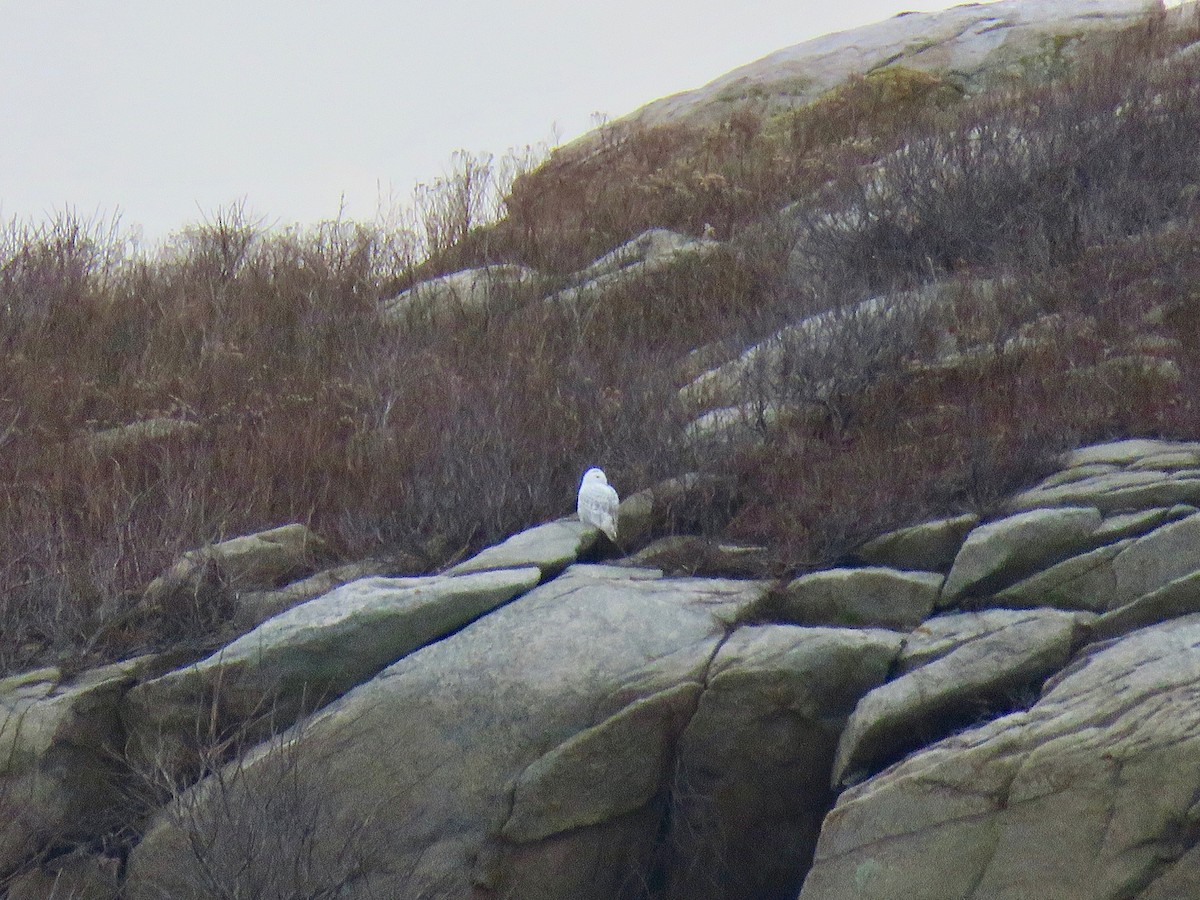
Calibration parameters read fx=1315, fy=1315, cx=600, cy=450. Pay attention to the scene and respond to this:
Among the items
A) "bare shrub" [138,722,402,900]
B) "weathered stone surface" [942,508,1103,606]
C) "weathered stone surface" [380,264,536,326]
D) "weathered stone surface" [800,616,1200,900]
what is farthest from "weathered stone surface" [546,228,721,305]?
"weathered stone surface" [800,616,1200,900]

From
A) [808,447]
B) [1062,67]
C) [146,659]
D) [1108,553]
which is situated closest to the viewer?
[1108,553]

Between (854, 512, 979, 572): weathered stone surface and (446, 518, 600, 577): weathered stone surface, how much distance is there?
1.18m

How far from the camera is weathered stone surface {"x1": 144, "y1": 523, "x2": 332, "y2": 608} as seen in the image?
5.50 meters

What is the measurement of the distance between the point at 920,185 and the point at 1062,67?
4815 mm

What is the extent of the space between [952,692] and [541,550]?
1882mm

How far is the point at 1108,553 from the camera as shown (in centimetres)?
472

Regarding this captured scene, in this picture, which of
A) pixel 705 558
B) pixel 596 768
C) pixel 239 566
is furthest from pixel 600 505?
pixel 239 566

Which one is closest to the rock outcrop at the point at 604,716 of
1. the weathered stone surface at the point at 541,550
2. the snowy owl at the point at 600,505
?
the weathered stone surface at the point at 541,550

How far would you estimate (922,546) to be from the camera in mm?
5219

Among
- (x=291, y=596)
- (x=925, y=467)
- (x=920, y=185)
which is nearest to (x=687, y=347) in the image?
(x=920, y=185)

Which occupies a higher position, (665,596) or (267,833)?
(665,596)

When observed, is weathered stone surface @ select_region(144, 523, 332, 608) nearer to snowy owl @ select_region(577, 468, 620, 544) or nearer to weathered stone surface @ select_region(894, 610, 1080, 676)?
snowy owl @ select_region(577, 468, 620, 544)

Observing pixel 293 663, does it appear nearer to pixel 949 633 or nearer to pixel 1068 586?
pixel 949 633

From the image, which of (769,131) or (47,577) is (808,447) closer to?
(47,577)
